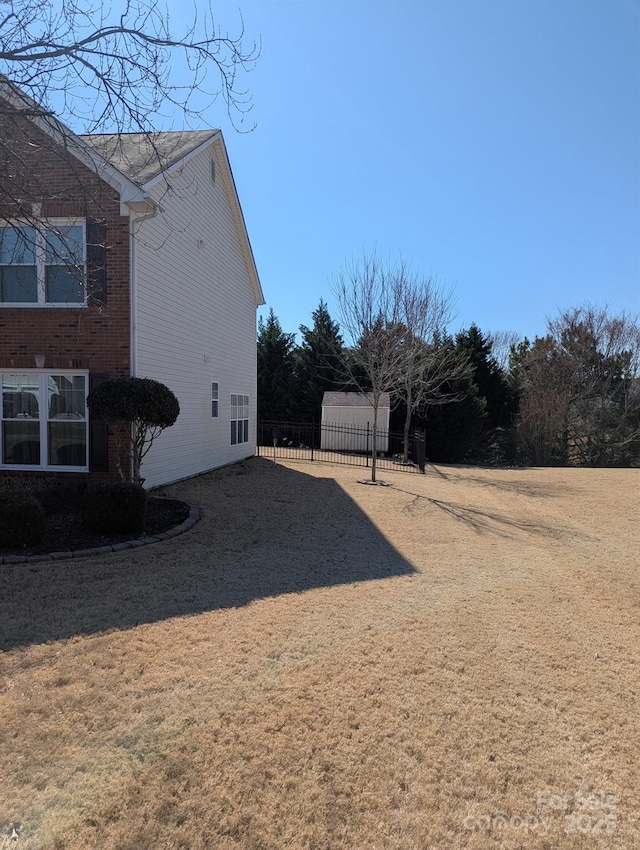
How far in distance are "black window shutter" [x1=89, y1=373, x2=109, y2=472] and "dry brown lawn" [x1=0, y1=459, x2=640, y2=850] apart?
317 cm

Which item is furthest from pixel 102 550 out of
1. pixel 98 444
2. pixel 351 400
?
pixel 351 400

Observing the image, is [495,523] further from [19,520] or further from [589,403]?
[589,403]

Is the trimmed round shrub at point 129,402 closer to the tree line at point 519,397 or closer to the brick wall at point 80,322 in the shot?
the brick wall at point 80,322

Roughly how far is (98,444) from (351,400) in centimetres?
1452

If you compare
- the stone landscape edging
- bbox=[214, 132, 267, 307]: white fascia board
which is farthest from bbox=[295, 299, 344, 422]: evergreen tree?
the stone landscape edging

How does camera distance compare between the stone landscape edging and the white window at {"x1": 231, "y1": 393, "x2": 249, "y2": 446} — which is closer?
the stone landscape edging

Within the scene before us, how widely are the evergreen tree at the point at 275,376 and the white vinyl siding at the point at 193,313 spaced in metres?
11.2

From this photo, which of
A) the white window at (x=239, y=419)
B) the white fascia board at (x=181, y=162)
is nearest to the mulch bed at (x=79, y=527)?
the white fascia board at (x=181, y=162)

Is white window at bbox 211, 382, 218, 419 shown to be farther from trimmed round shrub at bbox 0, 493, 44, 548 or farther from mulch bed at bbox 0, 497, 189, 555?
trimmed round shrub at bbox 0, 493, 44, 548

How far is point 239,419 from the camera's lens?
48.7 ft

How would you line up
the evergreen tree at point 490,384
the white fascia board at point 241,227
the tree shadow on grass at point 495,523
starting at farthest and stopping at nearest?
the evergreen tree at point 490,384
the white fascia board at point 241,227
the tree shadow on grass at point 495,523

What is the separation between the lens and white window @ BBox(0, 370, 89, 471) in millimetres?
8719

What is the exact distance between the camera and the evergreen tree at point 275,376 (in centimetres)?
2652

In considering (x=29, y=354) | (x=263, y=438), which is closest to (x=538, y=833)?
(x=29, y=354)
